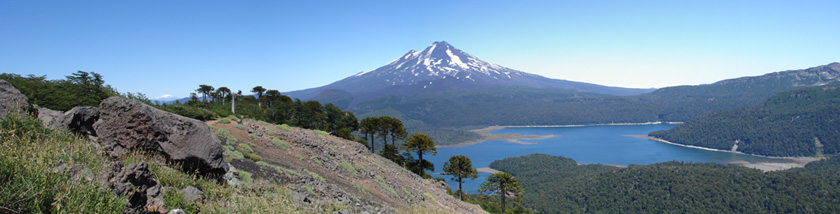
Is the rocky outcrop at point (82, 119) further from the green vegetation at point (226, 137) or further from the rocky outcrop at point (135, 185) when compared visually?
the green vegetation at point (226, 137)

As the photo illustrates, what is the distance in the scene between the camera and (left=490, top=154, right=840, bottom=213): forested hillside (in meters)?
63.0

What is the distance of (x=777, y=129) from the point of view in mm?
160000

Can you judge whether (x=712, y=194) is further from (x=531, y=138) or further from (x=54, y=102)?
(x=531, y=138)

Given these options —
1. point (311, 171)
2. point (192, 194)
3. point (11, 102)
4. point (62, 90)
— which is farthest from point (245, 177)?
point (62, 90)

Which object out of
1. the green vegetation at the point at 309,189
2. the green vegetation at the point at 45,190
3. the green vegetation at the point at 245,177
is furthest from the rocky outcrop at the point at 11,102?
the green vegetation at the point at 309,189

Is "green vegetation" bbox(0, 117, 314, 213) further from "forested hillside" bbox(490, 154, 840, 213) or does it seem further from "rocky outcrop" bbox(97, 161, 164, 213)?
"forested hillside" bbox(490, 154, 840, 213)

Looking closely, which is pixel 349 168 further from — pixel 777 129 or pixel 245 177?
pixel 777 129

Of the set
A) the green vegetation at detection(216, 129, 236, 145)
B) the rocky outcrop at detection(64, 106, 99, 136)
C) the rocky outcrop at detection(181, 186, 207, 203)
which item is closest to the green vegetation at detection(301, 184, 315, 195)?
the rocky outcrop at detection(181, 186, 207, 203)

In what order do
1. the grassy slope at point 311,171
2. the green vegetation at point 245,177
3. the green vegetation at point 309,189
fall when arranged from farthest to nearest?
1. the grassy slope at point 311,171
2. the green vegetation at point 309,189
3. the green vegetation at point 245,177

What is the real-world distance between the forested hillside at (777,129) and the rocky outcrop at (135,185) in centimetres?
19876

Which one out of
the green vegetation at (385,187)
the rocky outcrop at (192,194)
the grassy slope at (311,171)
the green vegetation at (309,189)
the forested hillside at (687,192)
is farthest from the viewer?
the forested hillside at (687,192)

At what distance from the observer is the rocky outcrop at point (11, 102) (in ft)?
16.4

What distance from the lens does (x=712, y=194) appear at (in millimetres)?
66688

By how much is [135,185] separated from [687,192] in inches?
3284
